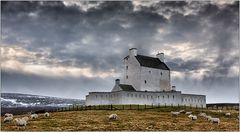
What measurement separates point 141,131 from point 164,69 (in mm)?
60746

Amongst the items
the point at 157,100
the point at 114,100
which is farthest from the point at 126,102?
the point at 157,100

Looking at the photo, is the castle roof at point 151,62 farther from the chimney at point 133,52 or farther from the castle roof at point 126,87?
the castle roof at point 126,87

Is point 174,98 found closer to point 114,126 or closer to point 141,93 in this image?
point 141,93

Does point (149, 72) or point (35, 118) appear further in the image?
point (149, 72)

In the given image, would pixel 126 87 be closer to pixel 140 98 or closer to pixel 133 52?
pixel 140 98

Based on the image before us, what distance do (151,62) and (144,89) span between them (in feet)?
31.0

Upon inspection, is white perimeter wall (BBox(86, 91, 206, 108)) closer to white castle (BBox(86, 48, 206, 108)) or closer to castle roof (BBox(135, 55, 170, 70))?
white castle (BBox(86, 48, 206, 108))

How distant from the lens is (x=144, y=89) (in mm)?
90062

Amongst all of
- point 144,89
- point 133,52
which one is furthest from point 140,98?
point 133,52

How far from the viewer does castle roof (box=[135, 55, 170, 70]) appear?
302 ft

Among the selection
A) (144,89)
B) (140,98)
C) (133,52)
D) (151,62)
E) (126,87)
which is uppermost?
(133,52)

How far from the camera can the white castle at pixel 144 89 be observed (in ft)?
274

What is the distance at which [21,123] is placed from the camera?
38.3 m

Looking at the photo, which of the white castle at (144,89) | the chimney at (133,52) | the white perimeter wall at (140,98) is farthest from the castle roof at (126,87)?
the chimney at (133,52)
